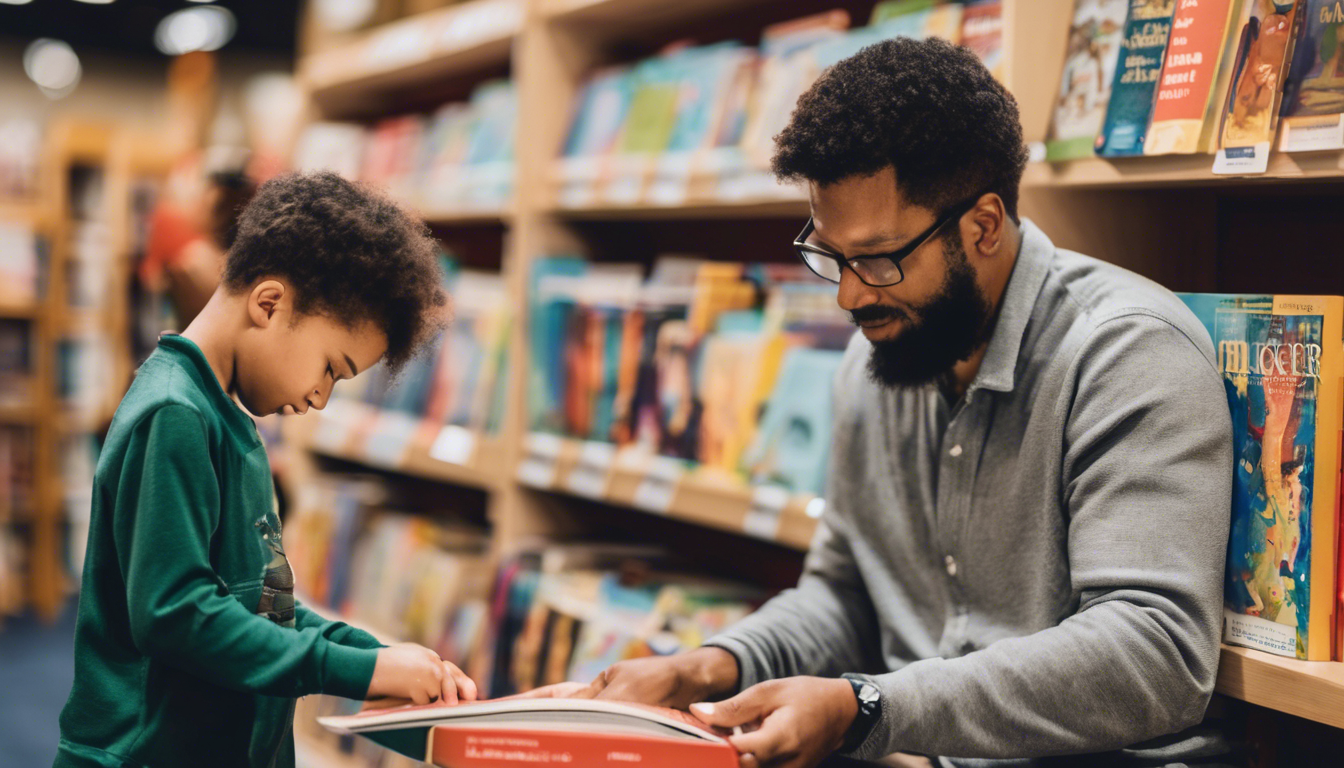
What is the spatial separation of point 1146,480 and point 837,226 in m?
0.44

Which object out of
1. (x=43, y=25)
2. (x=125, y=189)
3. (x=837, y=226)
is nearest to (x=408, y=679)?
(x=837, y=226)

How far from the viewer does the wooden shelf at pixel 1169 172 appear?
3.77 feet

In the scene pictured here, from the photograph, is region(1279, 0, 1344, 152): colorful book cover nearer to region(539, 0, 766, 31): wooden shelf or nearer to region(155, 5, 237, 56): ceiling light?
region(539, 0, 766, 31): wooden shelf

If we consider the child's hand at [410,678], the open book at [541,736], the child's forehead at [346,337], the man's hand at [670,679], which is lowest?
the man's hand at [670,679]

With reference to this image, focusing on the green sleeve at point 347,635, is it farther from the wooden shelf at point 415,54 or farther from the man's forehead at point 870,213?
the wooden shelf at point 415,54

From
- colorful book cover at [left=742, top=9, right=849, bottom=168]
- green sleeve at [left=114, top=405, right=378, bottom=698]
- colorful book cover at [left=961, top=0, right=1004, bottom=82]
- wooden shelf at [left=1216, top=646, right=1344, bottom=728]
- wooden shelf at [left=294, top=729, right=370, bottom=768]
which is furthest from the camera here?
wooden shelf at [left=294, top=729, right=370, bottom=768]

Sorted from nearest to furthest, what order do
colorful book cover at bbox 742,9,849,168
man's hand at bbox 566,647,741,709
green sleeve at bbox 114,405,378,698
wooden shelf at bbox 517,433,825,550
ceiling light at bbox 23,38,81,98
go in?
green sleeve at bbox 114,405,378,698 < man's hand at bbox 566,647,741,709 < wooden shelf at bbox 517,433,825,550 < colorful book cover at bbox 742,9,849,168 < ceiling light at bbox 23,38,81,98

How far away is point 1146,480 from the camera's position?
1.13 meters

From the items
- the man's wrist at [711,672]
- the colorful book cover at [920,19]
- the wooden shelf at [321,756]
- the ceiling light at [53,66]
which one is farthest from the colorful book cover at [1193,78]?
the ceiling light at [53,66]

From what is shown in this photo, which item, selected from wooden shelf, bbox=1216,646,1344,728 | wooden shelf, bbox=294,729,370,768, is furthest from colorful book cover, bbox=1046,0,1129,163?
wooden shelf, bbox=294,729,370,768

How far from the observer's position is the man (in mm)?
1111

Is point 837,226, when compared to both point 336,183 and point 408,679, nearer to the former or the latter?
point 336,183

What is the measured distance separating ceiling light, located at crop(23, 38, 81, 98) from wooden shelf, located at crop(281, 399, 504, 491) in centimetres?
456

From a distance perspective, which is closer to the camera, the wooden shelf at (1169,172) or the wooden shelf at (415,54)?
the wooden shelf at (1169,172)
